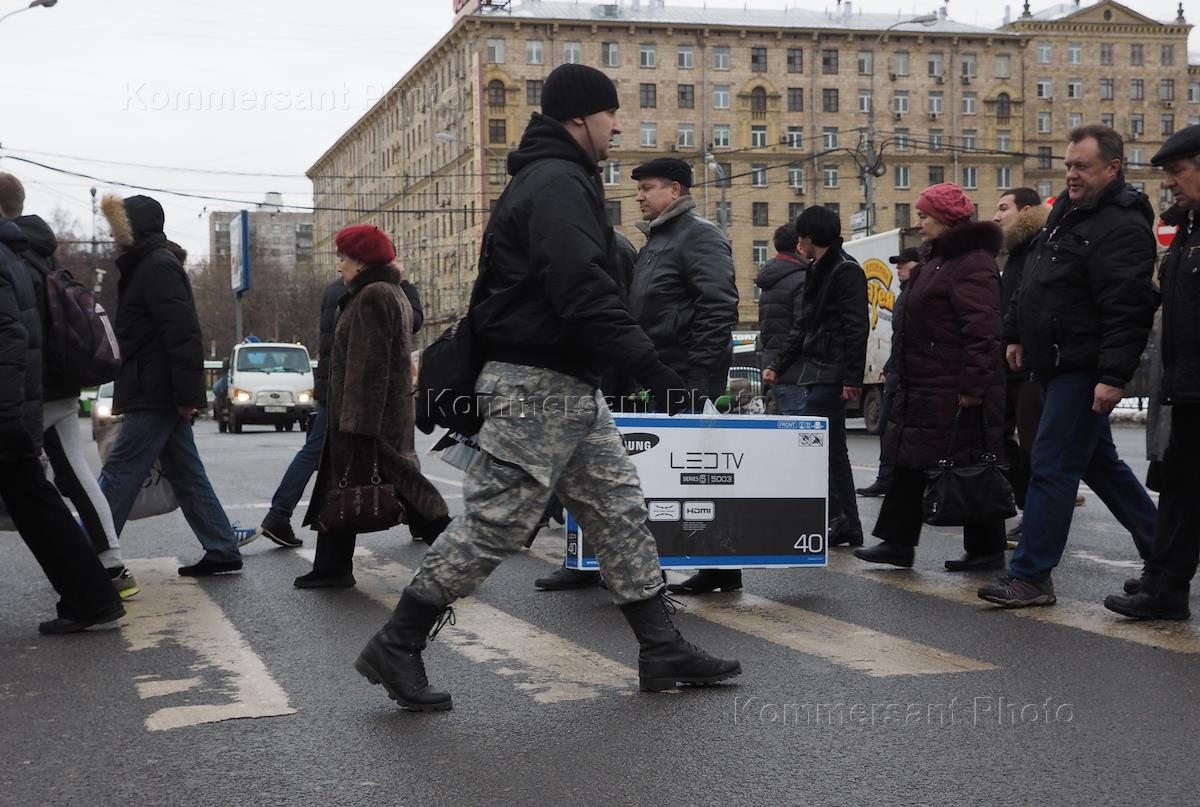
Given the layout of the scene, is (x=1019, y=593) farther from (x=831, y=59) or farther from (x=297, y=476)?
(x=831, y=59)

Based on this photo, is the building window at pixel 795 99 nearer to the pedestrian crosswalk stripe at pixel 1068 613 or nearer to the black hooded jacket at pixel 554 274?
the pedestrian crosswalk stripe at pixel 1068 613

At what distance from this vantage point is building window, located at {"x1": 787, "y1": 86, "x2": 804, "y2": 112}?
8994cm

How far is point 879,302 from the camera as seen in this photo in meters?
23.1

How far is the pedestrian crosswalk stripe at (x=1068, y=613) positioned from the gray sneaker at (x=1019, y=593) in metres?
0.03

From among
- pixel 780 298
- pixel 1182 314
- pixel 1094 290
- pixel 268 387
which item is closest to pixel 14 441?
pixel 1094 290

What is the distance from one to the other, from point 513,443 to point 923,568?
148 inches

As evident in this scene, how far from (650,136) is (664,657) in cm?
8475

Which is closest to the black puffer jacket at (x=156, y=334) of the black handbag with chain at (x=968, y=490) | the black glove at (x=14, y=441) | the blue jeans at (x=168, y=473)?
the blue jeans at (x=168, y=473)

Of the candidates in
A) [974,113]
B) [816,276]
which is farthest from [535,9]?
[816,276]

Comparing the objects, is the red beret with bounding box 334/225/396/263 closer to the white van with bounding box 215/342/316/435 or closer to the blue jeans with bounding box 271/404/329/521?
the blue jeans with bounding box 271/404/329/521

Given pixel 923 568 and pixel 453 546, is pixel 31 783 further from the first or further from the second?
pixel 923 568

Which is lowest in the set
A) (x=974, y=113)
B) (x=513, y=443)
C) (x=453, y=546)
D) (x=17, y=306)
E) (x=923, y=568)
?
(x=923, y=568)

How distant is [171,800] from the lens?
3.69 meters

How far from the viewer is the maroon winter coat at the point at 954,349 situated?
7.14 meters
